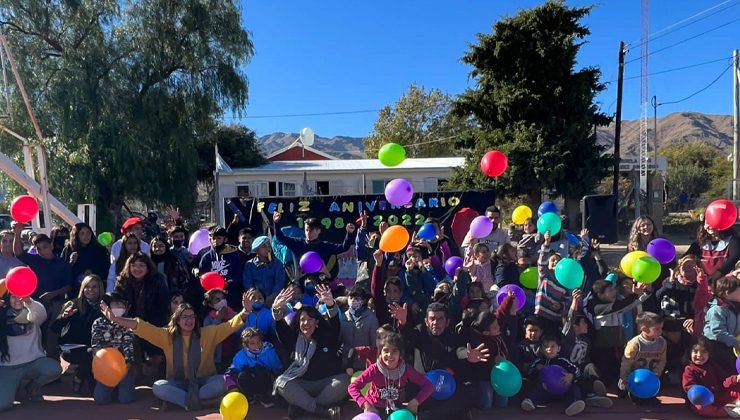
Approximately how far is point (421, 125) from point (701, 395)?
3152 cm

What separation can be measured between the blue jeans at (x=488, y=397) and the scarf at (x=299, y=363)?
134 cm

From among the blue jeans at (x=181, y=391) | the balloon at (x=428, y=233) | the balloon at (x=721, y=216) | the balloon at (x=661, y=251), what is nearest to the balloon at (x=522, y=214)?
the balloon at (x=428, y=233)

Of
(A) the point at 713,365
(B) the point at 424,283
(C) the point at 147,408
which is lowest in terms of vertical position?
(C) the point at 147,408

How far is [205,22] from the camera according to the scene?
15.9 meters

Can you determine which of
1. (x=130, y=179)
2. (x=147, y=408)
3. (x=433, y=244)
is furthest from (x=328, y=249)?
(x=130, y=179)

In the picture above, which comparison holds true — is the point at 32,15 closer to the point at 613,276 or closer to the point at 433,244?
the point at 433,244

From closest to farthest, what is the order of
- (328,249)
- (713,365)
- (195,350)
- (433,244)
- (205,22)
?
1. (713,365)
2. (195,350)
3. (328,249)
4. (433,244)
5. (205,22)

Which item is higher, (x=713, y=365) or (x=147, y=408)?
(x=713, y=365)

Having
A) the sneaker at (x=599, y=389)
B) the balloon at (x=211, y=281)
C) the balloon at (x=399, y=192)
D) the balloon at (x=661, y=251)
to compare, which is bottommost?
the sneaker at (x=599, y=389)

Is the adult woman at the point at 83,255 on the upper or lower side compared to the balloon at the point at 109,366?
upper

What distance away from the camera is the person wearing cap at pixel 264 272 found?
A: 534 centimetres

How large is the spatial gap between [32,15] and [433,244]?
520 inches

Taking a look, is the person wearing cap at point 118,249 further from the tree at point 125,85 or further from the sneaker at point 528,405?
the tree at point 125,85

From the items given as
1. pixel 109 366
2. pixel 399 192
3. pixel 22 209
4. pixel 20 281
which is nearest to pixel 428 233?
pixel 399 192
